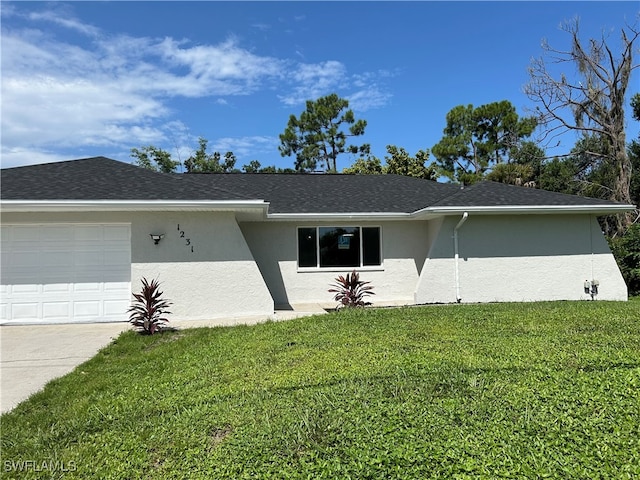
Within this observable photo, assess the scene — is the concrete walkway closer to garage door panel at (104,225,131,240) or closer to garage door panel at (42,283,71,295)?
garage door panel at (42,283,71,295)

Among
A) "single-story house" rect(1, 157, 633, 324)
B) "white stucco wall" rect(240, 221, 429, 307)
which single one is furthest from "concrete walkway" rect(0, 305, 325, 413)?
"white stucco wall" rect(240, 221, 429, 307)

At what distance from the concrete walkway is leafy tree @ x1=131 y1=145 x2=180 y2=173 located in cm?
3424

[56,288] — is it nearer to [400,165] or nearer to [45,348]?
[45,348]

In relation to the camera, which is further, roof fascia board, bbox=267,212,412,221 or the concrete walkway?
roof fascia board, bbox=267,212,412,221

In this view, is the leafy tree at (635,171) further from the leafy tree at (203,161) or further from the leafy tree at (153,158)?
the leafy tree at (153,158)

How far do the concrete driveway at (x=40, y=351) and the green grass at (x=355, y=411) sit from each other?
340 millimetres

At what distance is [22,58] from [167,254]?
6169mm

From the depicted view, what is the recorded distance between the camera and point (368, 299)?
40.9ft

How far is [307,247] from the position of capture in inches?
496

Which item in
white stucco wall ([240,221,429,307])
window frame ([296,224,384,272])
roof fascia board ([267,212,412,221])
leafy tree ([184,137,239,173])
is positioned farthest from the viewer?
leafy tree ([184,137,239,173])

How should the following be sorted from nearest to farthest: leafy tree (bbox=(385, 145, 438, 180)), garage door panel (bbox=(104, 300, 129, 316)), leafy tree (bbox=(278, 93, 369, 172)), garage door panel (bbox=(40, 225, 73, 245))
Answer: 1. garage door panel (bbox=(40, 225, 73, 245))
2. garage door panel (bbox=(104, 300, 129, 316))
3. leafy tree (bbox=(385, 145, 438, 180))
4. leafy tree (bbox=(278, 93, 369, 172))

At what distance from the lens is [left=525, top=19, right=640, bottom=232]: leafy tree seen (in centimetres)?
2233

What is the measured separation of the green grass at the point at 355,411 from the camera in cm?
298

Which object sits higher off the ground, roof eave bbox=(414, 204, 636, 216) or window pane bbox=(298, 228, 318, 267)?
roof eave bbox=(414, 204, 636, 216)
